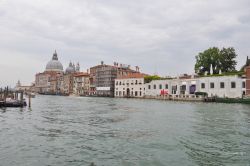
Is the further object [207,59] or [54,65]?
[54,65]

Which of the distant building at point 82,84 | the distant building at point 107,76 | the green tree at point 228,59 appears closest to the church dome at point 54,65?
the distant building at point 82,84

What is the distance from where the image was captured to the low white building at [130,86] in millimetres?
94688

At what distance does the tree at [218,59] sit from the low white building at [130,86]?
25.3 m

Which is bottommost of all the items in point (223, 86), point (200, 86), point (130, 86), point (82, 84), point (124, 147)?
point (124, 147)

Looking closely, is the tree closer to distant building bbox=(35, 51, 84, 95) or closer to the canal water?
the canal water

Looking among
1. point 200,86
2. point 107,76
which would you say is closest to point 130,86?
point 107,76

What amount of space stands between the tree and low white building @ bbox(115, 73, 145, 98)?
995 inches

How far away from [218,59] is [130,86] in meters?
34.8

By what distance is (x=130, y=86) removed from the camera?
324 ft

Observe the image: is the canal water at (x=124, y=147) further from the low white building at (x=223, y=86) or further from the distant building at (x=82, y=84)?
the distant building at (x=82, y=84)

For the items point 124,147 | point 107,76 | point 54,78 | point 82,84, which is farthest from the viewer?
point 54,78

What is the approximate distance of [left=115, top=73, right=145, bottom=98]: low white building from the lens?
311ft

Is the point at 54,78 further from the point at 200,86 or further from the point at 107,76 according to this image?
the point at 200,86

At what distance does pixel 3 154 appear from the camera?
11.0 m
